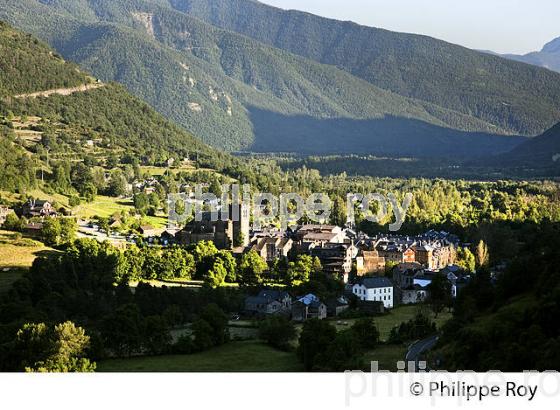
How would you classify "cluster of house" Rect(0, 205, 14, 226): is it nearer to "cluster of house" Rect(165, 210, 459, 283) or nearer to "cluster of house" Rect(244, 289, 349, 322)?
"cluster of house" Rect(165, 210, 459, 283)

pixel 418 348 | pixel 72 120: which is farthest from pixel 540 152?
pixel 418 348

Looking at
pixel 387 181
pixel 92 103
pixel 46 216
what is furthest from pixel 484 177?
pixel 46 216

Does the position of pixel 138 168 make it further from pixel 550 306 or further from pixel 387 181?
pixel 550 306

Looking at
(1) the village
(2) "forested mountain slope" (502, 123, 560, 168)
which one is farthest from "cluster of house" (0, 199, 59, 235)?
(2) "forested mountain slope" (502, 123, 560, 168)

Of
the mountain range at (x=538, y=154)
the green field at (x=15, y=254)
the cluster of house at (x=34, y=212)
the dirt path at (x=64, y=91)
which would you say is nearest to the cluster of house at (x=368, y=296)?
the green field at (x=15, y=254)

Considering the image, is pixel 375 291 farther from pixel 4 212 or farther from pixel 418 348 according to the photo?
pixel 4 212

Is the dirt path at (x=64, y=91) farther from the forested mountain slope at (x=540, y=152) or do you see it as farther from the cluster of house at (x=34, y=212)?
the forested mountain slope at (x=540, y=152)
